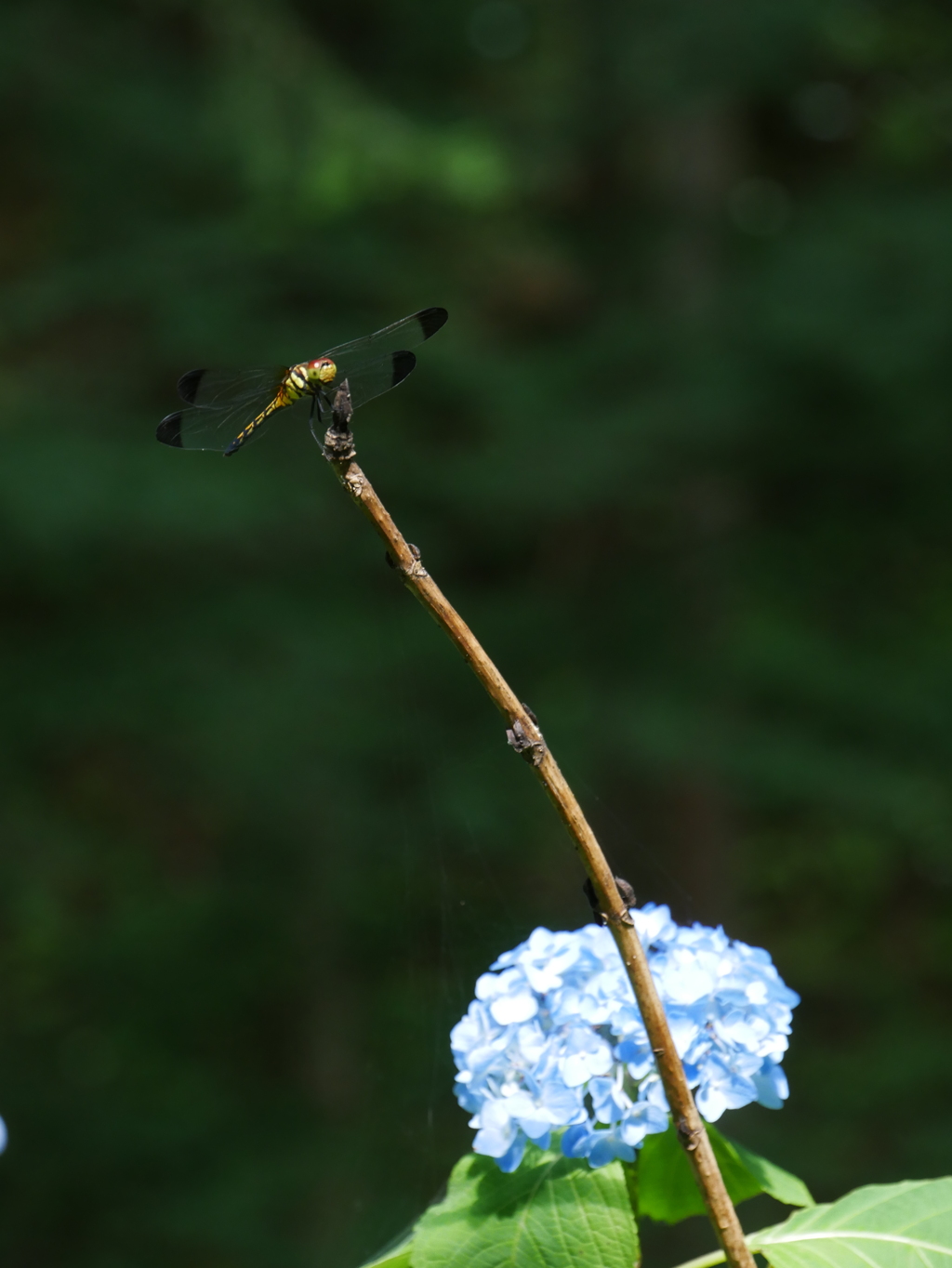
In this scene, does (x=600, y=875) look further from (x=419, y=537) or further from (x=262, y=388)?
(x=419, y=537)

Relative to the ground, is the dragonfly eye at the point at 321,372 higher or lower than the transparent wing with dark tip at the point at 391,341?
lower

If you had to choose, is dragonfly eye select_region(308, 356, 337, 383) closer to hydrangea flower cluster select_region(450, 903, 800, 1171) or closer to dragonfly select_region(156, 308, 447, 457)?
dragonfly select_region(156, 308, 447, 457)

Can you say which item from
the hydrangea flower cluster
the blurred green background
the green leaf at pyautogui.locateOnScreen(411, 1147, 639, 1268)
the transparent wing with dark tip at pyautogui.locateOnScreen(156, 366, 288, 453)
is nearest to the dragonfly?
the transparent wing with dark tip at pyautogui.locateOnScreen(156, 366, 288, 453)

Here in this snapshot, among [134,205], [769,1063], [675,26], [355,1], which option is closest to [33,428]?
[134,205]

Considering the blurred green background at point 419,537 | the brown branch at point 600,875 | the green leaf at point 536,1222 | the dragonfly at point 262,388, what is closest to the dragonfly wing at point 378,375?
the dragonfly at point 262,388

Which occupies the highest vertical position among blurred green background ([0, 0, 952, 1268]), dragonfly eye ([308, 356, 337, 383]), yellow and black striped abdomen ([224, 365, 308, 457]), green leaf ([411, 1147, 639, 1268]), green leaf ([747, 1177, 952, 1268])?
blurred green background ([0, 0, 952, 1268])

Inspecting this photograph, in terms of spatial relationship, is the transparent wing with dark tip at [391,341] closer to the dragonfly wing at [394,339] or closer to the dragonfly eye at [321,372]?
the dragonfly wing at [394,339]

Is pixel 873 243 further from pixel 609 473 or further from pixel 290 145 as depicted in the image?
pixel 290 145
